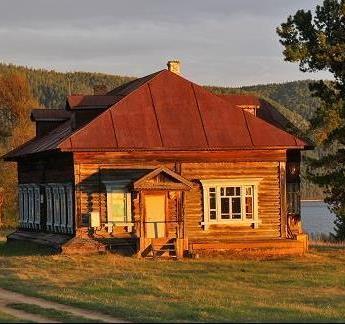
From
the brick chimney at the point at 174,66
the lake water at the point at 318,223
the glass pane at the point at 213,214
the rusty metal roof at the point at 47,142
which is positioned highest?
the brick chimney at the point at 174,66

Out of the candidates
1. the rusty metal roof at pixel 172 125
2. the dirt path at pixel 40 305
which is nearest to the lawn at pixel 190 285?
the dirt path at pixel 40 305

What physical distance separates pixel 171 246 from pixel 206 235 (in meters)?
2.07

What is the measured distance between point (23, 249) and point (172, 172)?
8.74 meters

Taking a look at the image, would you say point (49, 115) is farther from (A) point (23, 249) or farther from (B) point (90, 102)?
(A) point (23, 249)

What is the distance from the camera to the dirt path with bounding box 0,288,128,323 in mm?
16859

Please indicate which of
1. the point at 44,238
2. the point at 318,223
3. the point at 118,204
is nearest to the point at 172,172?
the point at 118,204

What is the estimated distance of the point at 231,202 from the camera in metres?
33.8

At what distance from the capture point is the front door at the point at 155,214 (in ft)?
109

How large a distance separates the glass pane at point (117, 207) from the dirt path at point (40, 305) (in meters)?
10.7

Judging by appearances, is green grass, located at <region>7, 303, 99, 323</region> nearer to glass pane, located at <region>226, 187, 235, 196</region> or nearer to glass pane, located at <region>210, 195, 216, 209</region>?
glass pane, located at <region>210, 195, 216, 209</region>

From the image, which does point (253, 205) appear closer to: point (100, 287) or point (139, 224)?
point (139, 224)

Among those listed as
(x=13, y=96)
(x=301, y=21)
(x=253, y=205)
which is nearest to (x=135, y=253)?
(x=253, y=205)

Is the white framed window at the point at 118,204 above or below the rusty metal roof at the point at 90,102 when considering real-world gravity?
below

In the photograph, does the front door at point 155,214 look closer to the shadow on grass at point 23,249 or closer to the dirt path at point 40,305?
the shadow on grass at point 23,249
